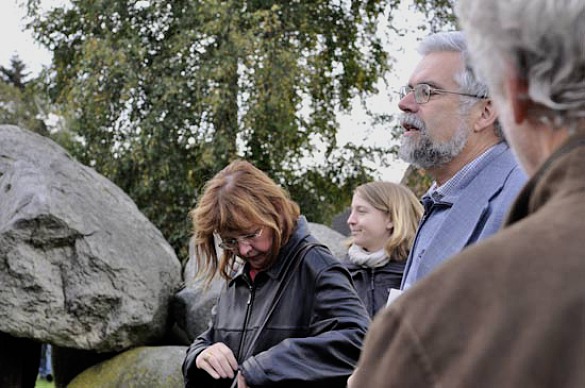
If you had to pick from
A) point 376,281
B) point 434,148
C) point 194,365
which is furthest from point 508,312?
point 376,281

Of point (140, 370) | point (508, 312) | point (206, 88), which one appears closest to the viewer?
point (508, 312)

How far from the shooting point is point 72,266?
7453 millimetres

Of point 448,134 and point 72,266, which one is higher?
point 448,134

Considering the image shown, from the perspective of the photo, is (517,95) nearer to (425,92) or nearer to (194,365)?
(425,92)

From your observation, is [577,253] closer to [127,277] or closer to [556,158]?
[556,158]

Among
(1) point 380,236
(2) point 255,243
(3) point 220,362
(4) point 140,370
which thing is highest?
(2) point 255,243

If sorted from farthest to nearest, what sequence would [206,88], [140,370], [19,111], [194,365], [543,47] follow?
[19,111] → [206,88] → [140,370] → [194,365] → [543,47]

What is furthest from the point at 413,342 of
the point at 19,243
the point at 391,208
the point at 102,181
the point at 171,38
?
the point at 171,38

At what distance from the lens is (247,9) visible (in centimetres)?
1273

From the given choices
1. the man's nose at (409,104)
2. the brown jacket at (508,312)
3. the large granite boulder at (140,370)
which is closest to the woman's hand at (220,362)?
the man's nose at (409,104)

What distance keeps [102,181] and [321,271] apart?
5214mm

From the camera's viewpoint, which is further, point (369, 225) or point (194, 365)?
point (369, 225)

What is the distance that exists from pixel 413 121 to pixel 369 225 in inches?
77.4

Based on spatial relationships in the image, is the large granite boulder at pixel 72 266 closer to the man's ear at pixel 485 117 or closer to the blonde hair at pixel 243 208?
the blonde hair at pixel 243 208
